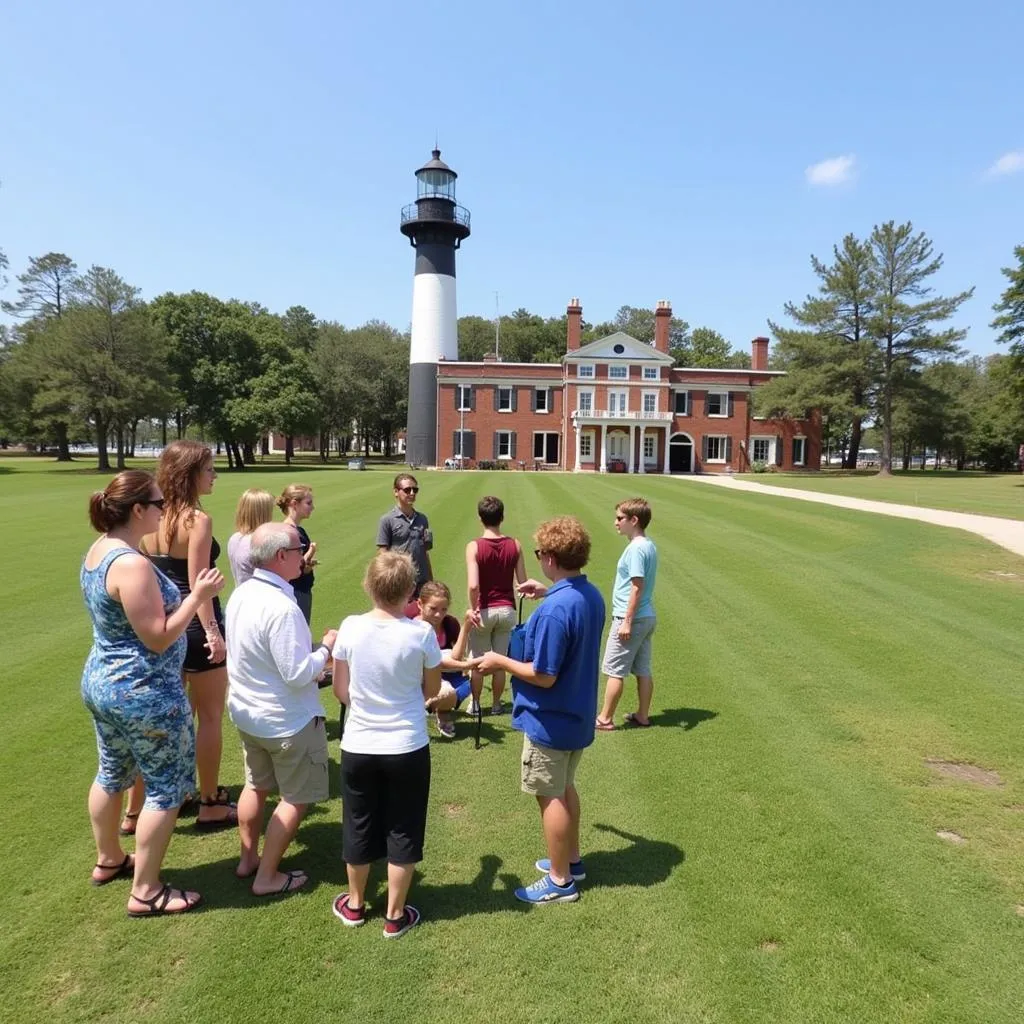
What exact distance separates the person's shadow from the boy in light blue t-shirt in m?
0.14

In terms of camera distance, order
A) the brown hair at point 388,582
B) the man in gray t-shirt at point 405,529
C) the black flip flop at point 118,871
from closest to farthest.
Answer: the brown hair at point 388,582 < the black flip flop at point 118,871 < the man in gray t-shirt at point 405,529

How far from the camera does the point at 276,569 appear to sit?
10.8 ft

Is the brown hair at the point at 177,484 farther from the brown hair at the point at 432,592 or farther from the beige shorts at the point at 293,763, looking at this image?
the brown hair at the point at 432,592

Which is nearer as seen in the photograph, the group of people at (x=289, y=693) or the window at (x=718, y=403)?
the group of people at (x=289, y=693)

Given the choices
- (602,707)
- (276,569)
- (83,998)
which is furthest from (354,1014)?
(602,707)

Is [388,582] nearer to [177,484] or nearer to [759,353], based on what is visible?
[177,484]

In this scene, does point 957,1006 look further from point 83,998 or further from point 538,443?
point 538,443

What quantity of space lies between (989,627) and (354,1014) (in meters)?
8.91

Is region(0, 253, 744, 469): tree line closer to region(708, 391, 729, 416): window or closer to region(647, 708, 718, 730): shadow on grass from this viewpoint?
region(708, 391, 729, 416): window

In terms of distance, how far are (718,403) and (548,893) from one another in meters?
55.3

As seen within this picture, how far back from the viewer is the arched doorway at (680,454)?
55250mm

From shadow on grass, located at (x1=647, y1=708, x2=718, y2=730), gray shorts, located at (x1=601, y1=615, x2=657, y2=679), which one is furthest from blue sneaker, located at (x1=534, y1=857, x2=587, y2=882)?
shadow on grass, located at (x1=647, y1=708, x2=718, y2=730)

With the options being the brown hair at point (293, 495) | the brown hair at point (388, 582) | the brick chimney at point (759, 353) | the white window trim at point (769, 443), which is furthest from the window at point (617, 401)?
the brown hair at point (388, 582)

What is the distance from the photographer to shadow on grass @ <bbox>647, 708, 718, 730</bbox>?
19.1 feet
